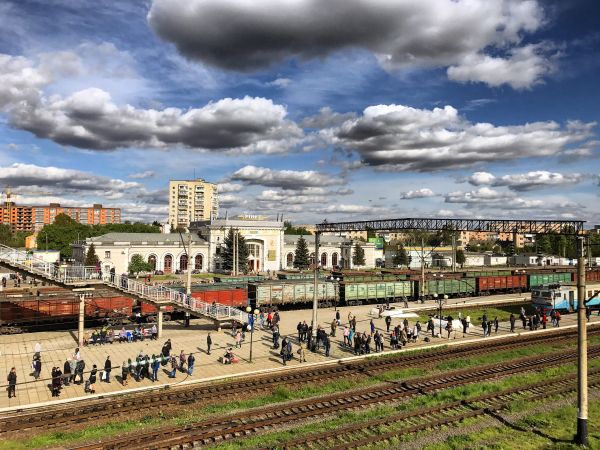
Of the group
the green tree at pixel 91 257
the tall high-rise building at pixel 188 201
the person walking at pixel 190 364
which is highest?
the tall high-rise building at pixel 188 201

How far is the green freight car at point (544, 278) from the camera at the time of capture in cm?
6038

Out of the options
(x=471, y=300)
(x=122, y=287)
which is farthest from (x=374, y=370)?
(x=471, y=300)

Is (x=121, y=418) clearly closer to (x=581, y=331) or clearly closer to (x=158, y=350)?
(x=158, y=350)

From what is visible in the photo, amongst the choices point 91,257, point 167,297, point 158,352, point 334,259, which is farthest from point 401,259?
point 158,352

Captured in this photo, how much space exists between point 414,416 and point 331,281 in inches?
1180

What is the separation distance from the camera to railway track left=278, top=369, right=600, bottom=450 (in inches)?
581

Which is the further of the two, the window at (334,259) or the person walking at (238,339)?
the window at (334,259)

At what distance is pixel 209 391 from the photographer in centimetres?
1984

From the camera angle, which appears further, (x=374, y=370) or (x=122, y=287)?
(x=122, y=287)

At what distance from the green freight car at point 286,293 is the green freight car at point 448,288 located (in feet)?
40.7

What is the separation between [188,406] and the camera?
714 inches

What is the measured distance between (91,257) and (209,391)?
5853 centimetres

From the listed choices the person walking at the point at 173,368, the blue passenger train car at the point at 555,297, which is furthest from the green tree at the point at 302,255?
the person walking at the point at 173,368

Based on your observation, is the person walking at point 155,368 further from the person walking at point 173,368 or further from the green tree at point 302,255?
the green tree at point 302,255
